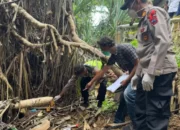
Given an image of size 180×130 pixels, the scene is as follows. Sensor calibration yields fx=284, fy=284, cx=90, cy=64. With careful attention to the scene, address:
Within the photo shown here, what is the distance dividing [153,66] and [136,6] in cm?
70

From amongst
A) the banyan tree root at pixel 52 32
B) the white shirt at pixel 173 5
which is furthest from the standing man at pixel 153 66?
the white shirt at pixel 173 5

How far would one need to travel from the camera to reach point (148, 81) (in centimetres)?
265

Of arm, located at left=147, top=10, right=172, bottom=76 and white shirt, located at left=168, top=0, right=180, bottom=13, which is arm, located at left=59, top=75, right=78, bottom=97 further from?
arm, located at left=147, top=10, right=172, bottom=76

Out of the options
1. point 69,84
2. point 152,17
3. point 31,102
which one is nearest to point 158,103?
point 152,17

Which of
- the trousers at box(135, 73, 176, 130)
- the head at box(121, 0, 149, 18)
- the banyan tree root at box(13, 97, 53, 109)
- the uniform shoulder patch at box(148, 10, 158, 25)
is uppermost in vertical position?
the head at box(121, 0, 149, 18)

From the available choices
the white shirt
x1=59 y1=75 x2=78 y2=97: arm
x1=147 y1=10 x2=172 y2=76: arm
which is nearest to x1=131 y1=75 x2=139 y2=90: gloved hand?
x1=147 y1=10 x2=172 y2=76: arm

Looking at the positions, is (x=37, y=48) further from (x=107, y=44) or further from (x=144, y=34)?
(x=144, y=34)

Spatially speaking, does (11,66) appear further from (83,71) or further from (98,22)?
(98,22)

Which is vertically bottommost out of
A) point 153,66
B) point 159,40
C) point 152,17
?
point 153,66

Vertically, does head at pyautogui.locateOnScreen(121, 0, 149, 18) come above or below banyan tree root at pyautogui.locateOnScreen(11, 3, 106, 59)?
above

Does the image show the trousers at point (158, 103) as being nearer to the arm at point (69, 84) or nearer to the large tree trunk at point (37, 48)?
the large tree trunk at point (37, 48)

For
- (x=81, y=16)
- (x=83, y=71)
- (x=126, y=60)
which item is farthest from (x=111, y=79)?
(x=81, y=16)

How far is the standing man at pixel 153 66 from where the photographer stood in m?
2.61

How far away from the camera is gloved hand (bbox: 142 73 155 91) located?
265cm
